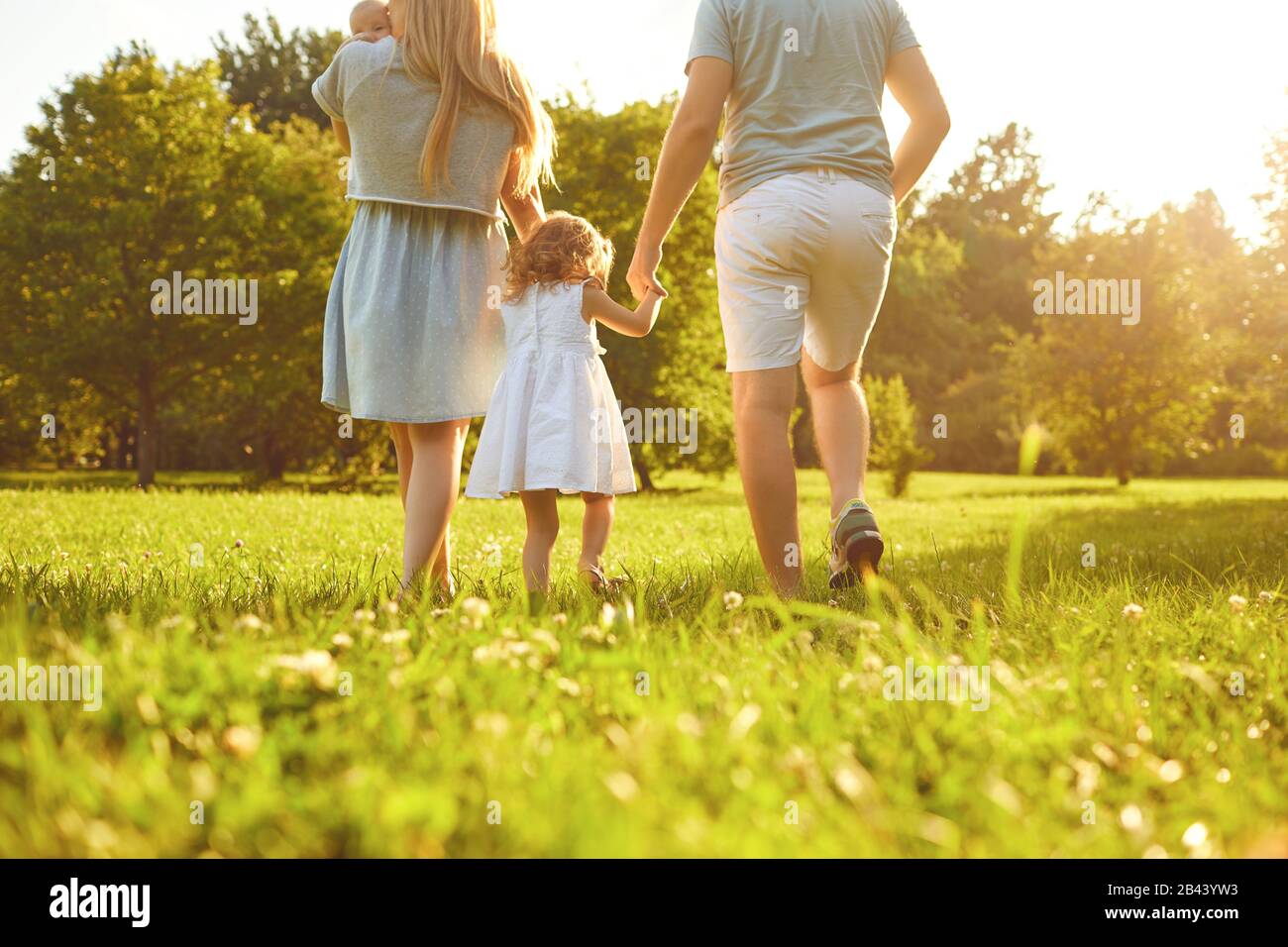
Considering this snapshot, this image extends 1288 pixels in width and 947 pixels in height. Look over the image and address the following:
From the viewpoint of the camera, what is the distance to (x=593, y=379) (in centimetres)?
412

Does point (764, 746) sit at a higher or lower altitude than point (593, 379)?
lower

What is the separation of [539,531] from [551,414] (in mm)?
483

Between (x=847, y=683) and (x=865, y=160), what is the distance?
224 centimetres

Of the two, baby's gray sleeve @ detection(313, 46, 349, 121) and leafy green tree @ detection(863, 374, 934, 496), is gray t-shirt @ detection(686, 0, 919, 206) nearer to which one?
baby's gray sleeve @ detection(313, 46, 349, 121)

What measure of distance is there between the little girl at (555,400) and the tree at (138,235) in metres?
15.6

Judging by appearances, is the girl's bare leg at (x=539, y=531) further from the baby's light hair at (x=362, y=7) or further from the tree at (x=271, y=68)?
the tree at (x=271, y=68)

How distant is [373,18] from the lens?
3676mm

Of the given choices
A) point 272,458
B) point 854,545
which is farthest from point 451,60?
point 272,458

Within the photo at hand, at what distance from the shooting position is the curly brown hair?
160 inches

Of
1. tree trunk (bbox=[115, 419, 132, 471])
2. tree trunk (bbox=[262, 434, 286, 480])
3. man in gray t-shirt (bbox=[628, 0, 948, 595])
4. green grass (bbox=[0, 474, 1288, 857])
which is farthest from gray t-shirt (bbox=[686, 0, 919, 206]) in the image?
tree trunk (bbox=[115, 419, 132, 471])

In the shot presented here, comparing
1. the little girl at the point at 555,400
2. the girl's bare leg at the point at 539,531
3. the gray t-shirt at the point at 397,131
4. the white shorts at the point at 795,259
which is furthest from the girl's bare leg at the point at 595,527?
the gray t-shirt at the point at 397,131

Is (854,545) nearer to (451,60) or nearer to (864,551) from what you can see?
(864,551)
